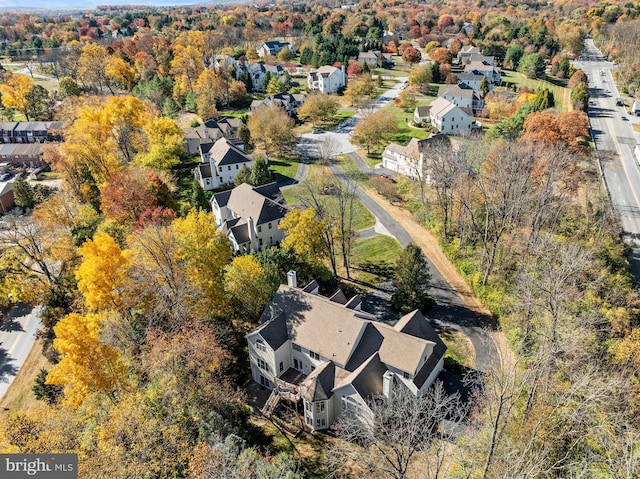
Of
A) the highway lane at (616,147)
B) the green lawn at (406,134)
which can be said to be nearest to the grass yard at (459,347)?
the highway lane at (616,147)

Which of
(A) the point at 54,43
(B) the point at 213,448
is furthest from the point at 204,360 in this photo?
(A) the point at 54,43

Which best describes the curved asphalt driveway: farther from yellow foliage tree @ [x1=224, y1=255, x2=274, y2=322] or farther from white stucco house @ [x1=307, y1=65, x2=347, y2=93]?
white stucco house @ [x1=307, y1=65, x2=347, y2=93]

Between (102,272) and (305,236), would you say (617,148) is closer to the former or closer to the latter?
(305,236)

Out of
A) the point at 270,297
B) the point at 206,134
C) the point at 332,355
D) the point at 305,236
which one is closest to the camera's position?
the point at 332,355

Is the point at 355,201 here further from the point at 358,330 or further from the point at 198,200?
the point at 358,330

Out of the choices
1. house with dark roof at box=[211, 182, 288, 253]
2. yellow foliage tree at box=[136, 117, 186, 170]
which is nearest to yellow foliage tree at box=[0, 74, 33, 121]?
yellow foliage tree at box=[136, 117, 186, 170]

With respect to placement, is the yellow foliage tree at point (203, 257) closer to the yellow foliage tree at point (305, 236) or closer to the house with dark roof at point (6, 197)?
the yellow foliage tree at point (305, 236)

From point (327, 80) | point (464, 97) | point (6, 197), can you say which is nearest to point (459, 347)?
point (6, 197)
